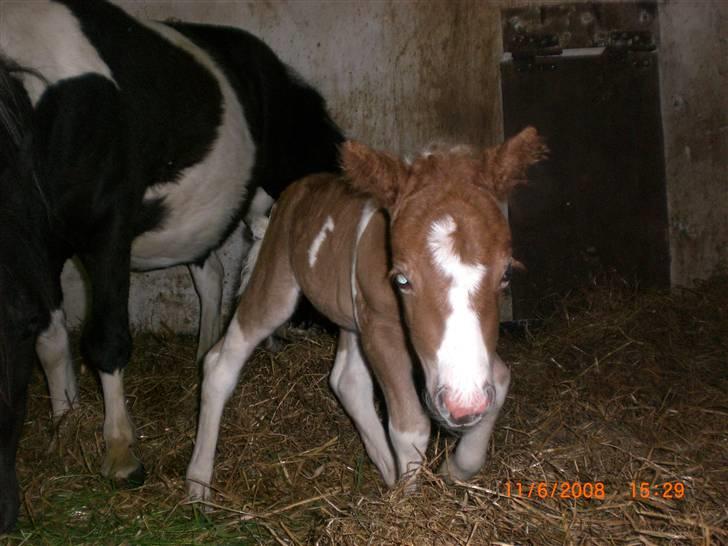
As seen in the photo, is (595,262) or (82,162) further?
(595,262)

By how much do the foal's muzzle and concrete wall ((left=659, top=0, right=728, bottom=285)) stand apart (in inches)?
150

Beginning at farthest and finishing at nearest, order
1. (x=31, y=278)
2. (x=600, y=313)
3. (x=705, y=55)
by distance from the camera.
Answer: (x=705, y=55) < (x=600, y=313) < (x=31, y=278)

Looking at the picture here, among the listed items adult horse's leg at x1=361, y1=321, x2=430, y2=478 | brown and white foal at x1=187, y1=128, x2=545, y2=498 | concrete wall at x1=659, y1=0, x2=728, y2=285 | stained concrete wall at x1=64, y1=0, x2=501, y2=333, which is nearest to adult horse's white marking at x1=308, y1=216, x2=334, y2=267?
brown and white foal at x1=187, y1=128, x2=545, y2=498

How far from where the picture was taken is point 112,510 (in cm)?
281

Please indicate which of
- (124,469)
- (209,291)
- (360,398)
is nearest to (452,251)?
(360,398)

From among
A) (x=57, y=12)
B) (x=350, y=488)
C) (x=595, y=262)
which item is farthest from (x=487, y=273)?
(x=595, y=262)

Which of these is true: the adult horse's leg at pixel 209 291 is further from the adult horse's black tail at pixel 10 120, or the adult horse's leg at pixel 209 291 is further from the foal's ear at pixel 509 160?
the foal's ear at pixel 509 160

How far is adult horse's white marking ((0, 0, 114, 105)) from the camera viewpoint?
3.37 meters

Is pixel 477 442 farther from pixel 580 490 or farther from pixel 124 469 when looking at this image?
pixel 124 469

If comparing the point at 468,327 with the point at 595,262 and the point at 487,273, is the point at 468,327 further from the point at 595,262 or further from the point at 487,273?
the point at 595,262

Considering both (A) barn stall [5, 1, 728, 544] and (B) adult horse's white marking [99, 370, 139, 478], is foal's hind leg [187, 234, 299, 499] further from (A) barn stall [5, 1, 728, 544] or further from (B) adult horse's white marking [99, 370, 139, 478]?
(B) adult horse's white marking [99, 370, 139, 478]

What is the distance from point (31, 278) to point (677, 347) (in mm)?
A: 2893

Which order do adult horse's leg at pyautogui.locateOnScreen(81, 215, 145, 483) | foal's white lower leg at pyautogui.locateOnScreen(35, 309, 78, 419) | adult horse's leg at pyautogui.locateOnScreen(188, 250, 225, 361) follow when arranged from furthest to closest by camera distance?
adult horse's leg at pyautogui.locateOnScreen(188, 250, 225, 361), foal's white lower leg at pyautogui.locateOnScreen(35, 309, 78, 419), adult horse's leg at pyautogui.locateOnScreen(81, 215, 145, 483)
